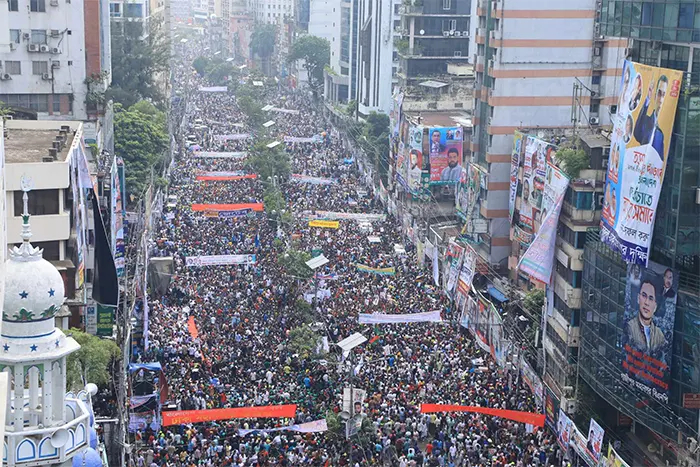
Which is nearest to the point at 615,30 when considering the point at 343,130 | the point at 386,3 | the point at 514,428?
the point at 514,428

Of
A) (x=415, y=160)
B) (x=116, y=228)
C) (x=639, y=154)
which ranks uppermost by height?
(x=639, y=154)

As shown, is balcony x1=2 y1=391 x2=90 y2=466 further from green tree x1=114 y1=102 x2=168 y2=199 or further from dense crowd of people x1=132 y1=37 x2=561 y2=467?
green tree x1=114 y1=102 x2=168 y2=199

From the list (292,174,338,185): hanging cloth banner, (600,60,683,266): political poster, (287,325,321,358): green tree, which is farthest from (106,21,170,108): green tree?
(600,60,683,266): political poster

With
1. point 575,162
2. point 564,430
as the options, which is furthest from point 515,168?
point 564,430

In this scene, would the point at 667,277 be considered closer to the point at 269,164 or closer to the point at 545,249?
the point at 545,249

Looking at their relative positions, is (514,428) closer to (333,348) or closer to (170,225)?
(333,348)

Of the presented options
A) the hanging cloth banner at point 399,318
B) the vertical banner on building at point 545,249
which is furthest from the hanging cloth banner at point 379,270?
the vertical banner on building at point 545,249
